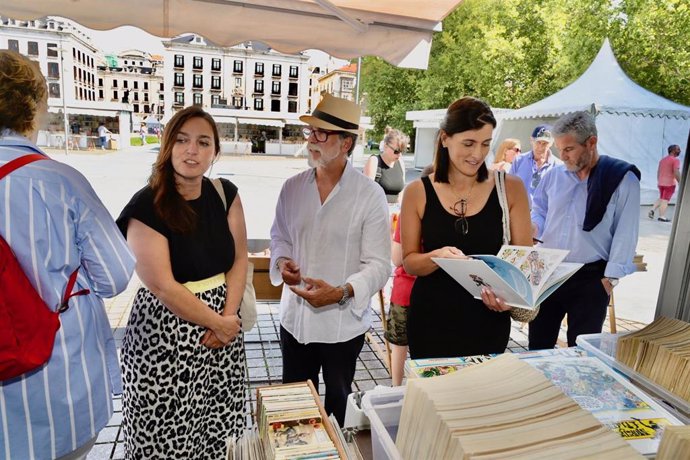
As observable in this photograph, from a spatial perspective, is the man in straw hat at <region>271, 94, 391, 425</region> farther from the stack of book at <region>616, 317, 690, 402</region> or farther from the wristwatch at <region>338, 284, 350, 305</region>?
the stack of book at <region>616, 317, 690, 402</region>

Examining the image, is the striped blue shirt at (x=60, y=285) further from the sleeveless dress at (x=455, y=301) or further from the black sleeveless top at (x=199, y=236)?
the sleeveless dress at (x=455, y=301)

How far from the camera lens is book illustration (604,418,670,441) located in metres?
0.94

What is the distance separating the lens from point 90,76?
88000 mm

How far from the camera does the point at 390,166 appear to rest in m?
5.82

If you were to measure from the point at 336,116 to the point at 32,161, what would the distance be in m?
1.28

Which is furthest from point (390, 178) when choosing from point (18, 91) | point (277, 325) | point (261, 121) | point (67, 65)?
point (67, 65)

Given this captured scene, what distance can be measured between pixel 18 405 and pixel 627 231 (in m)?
2.91

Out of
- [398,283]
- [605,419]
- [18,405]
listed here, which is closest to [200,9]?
[398,283]

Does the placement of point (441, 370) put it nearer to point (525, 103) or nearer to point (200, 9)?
point (200, 9)

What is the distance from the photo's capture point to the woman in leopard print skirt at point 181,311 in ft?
6.33

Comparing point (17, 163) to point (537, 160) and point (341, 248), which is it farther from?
point (537, 160)

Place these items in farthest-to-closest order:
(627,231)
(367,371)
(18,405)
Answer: (367,371) → (627,231) → (18,405)

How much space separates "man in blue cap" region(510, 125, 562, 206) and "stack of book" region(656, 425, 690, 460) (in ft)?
14.2

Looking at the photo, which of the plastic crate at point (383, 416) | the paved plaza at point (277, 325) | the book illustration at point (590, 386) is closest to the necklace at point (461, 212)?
the book illustration at point (590, 386)
